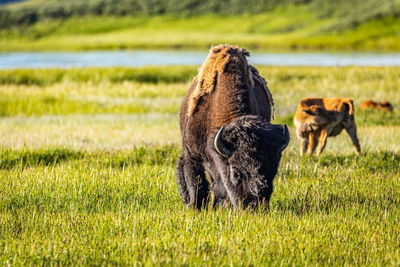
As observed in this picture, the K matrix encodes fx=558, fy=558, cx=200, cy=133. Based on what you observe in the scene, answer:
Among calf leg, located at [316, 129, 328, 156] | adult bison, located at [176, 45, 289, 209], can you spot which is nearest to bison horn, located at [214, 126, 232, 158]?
adult bison, located at [176, 45, 289, 209]

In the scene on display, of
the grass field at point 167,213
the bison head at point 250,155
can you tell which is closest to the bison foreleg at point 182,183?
the grass field at point 167,213

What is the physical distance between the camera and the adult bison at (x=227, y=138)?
6.29 metres

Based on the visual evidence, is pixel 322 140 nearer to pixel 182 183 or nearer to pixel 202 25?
pixel 182 183

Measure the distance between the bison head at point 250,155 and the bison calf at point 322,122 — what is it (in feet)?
19.9

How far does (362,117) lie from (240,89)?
14.5 meters

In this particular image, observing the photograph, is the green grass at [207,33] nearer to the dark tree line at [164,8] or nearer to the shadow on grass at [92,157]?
the dark tree line at [164,8]

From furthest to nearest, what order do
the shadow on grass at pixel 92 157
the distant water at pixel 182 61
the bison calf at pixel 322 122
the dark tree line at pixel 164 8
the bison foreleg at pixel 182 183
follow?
the dark tree line at pixel 164 8
the distant water at pixel 182 61
the bison calf at pixel 322 122
the shadow on grass at pixel 92 157
the bison foreleg at pixel 182 183

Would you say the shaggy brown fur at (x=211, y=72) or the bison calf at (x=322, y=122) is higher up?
the shaggy brown fur at (x=211, y=72)

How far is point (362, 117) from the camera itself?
826 inches

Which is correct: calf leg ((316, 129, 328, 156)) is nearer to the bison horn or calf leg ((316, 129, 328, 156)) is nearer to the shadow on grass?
the shadow on grass

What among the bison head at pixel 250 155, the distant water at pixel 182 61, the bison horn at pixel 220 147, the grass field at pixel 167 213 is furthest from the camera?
the distant water at pixel 182 61

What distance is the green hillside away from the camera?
98.7 metres

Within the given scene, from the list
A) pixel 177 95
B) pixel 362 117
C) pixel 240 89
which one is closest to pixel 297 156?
pixel 240 89

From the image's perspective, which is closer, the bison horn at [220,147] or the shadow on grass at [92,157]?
the bison horn at [220,147]
